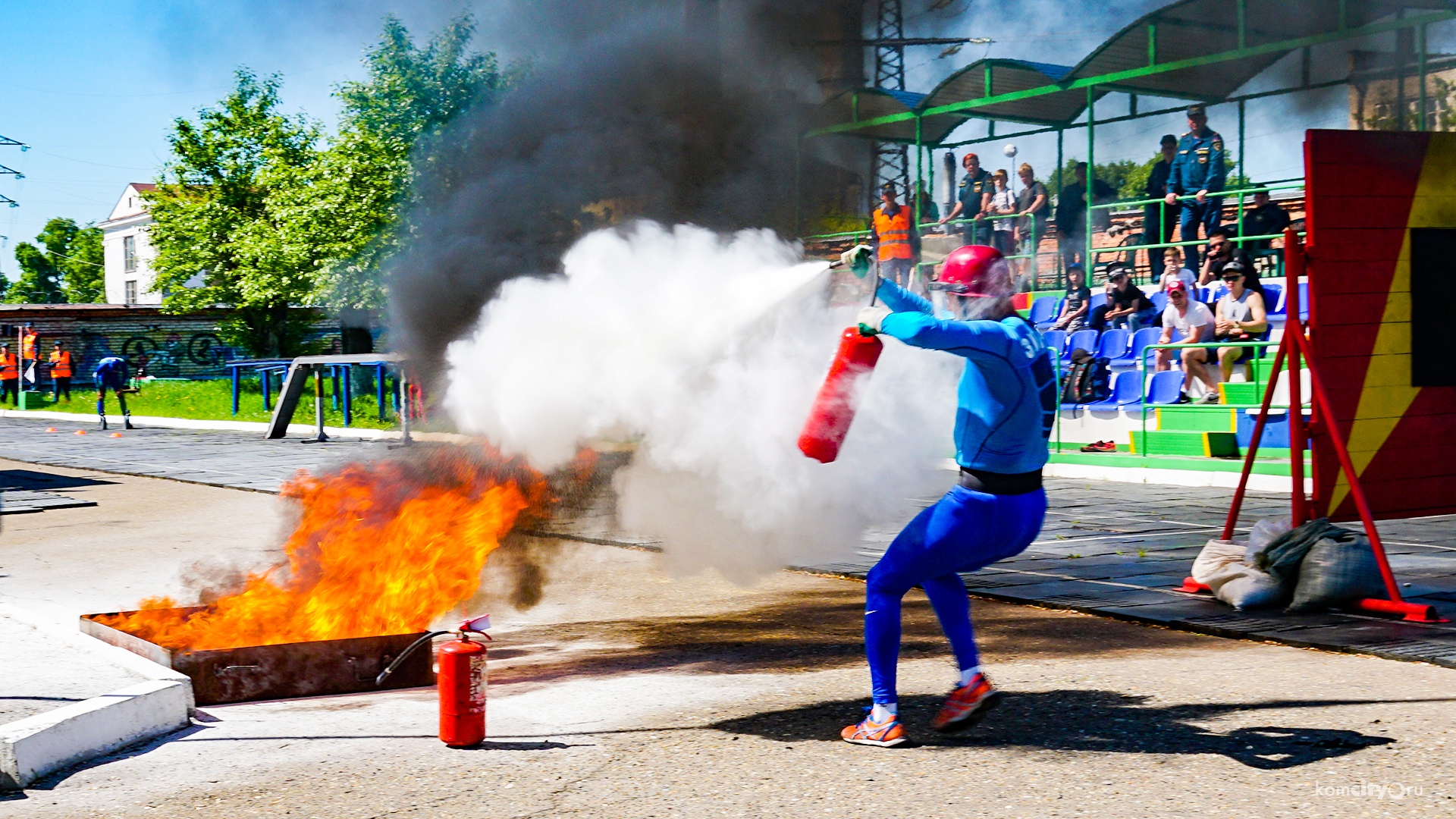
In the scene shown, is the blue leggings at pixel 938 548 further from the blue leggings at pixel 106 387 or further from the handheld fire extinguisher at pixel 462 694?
the blue leggings at pixel 106 387

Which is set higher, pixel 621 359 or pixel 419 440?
pixel 621 359

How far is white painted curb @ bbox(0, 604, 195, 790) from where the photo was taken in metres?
4.07

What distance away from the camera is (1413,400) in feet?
24.5

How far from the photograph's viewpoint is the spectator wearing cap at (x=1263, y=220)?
16.9 meters

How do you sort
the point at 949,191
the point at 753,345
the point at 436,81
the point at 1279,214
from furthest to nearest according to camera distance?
1. the point at 949,191
2. the point at 1279,214
3. the point at 436,81
4. the point at 753,345

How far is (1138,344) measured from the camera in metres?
16.2

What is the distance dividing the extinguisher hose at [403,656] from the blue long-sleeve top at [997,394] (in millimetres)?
2209

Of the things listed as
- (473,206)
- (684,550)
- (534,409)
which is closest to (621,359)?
(534,409)

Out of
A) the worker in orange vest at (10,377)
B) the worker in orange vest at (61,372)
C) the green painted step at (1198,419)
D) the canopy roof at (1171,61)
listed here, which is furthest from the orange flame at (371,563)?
the worker in orange vest at (61,372)

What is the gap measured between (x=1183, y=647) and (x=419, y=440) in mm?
3892

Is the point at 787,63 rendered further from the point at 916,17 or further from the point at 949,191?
the point at 949,191

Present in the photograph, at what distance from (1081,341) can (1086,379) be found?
808 millimetres

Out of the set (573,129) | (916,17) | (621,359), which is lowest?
(621,359)

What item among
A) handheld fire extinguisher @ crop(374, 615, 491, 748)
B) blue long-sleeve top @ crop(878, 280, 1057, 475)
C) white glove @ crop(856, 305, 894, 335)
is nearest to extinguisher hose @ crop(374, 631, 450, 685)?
handheld fire extinguisher @ crop(374, 615, 491, 748)
